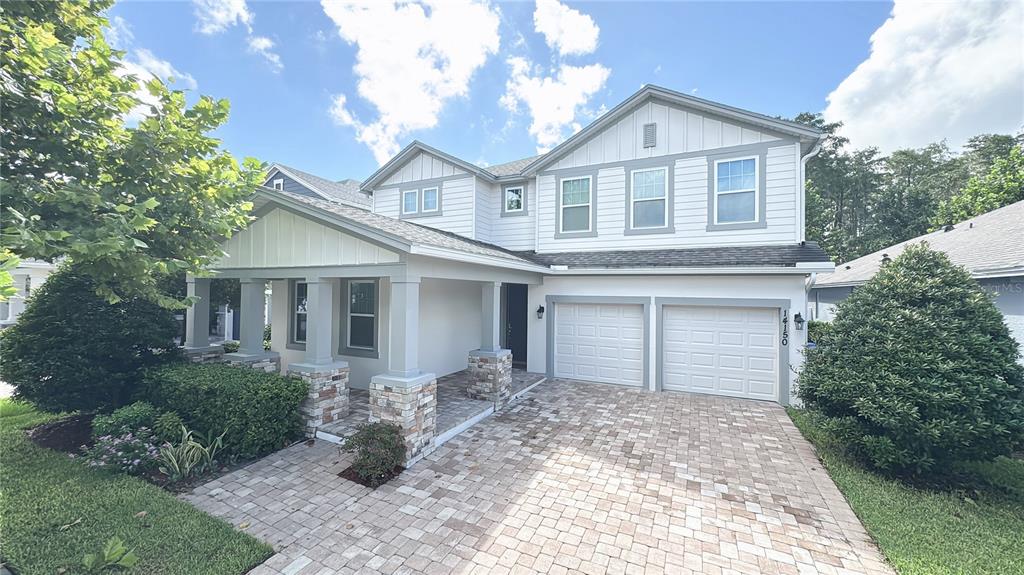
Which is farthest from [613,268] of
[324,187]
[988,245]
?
[324,187]

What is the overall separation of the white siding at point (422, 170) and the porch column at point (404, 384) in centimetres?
673

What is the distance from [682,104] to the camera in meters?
9.18

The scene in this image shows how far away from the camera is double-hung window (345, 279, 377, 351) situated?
28.9 ft

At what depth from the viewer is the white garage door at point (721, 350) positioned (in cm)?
844

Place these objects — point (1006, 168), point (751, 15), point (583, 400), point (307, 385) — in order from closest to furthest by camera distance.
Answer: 1. point (307, 385)
2. point (583, 400)
3. point (751, 15)
4. point (1006, 168)

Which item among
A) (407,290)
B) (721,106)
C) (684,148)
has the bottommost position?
(407,290)

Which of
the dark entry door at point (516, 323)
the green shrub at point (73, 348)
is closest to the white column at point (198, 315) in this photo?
the green shrub at point (73, 348)

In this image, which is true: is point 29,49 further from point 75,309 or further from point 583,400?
point 583,400

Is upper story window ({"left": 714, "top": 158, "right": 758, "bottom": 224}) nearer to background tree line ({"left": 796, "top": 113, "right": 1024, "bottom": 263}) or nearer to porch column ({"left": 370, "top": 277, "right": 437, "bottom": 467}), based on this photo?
porch column ({"left": 370, "top": 277, "right": 437, "bottom": 467})

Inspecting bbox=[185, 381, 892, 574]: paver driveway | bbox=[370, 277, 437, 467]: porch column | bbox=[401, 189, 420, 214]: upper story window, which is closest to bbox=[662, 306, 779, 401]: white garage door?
bbox=[185, 381, 892, 574]: paver driveway

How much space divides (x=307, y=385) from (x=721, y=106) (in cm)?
1031

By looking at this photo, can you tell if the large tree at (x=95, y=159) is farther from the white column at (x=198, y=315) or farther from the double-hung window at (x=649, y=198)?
Answer: the double-hung window at (x=649, y=198)

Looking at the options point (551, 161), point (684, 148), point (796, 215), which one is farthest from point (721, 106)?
point (551, 161)

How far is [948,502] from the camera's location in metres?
4.48
